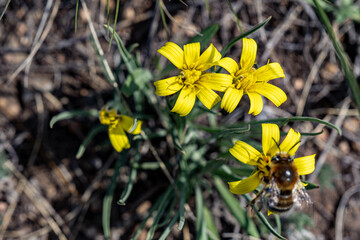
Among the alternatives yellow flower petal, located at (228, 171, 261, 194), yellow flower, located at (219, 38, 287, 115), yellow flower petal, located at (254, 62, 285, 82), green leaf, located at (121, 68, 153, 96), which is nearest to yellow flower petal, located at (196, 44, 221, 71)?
yellow flower, located at (219, 38, 287, 115)

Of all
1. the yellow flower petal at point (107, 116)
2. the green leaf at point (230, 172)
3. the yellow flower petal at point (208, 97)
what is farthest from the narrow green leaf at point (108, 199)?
the yellow flower petal at point (208, 97)

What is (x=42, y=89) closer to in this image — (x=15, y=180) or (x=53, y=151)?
(x=53, y=151)

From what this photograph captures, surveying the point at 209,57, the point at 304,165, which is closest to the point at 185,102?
the point at 209,57

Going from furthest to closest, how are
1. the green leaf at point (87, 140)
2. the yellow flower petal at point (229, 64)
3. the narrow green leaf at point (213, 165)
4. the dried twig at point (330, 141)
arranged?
the dried twig at point (330, 141) < the green leaf at point (87, 140) < the narrow green leaf at point (213, 165) < the yellow flower petal at point (229, 64)

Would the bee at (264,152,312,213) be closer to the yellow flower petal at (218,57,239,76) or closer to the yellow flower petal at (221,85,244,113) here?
the yellow flower petal at (221,85,244,113)

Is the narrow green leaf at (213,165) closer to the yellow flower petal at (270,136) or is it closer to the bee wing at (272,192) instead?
the yellow flower petal at (270,136)

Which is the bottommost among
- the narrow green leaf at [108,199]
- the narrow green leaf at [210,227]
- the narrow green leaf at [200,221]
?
the narrow green leaf at [210,227]

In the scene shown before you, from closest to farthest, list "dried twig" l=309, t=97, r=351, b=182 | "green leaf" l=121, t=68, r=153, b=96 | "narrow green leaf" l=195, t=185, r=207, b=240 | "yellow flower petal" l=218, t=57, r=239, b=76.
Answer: "yellow flower petal" l=218, t=57, r=239, b=76 → "green leaf" l=121, t=68, r=153, b=96 → "narrow green leaf" l=195, t=185, r=207, b=240 → "dried twig" l=309, t=97, r=351, b=182

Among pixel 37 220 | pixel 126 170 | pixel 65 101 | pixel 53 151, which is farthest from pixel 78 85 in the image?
pixel 37 220
